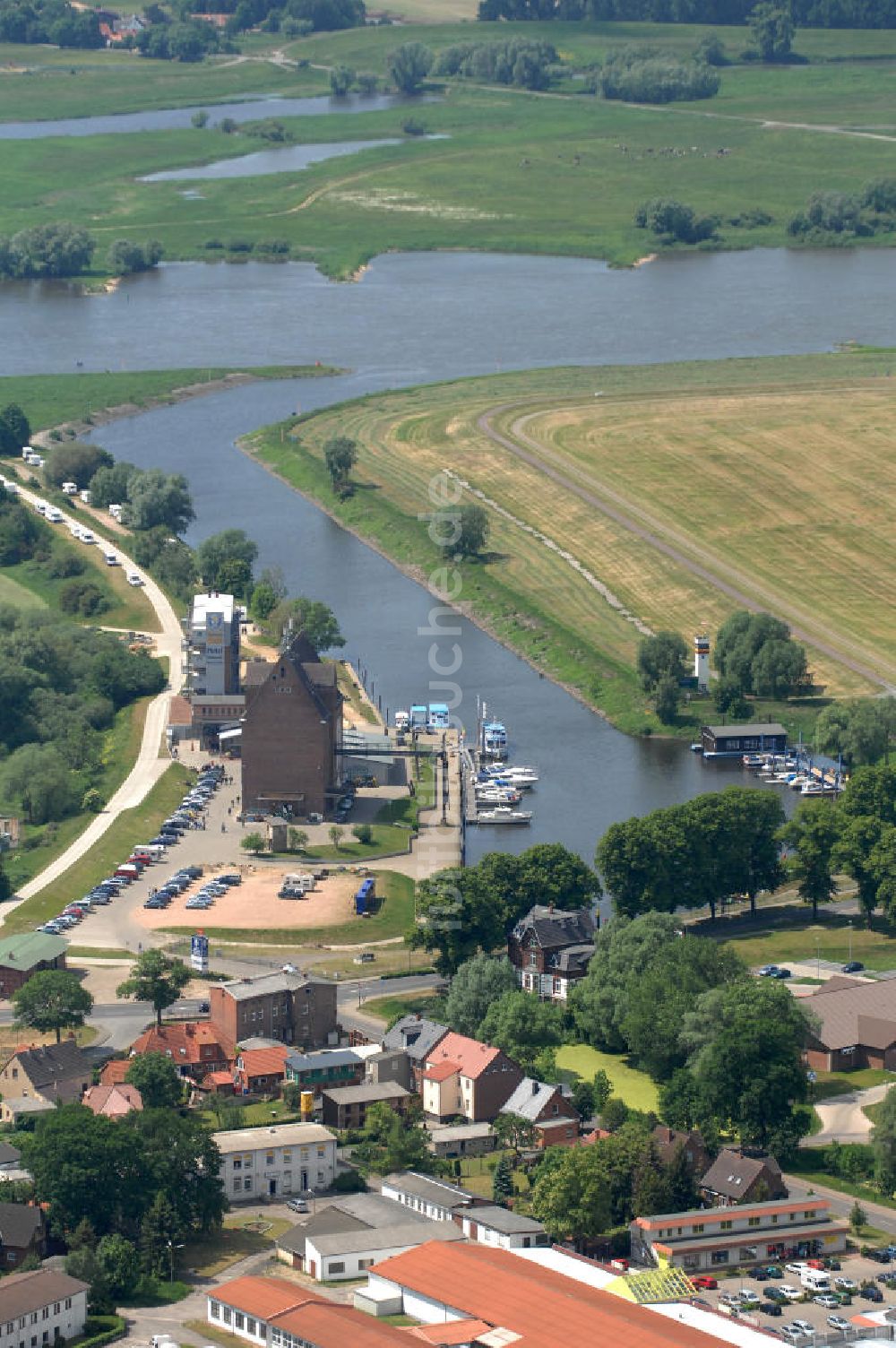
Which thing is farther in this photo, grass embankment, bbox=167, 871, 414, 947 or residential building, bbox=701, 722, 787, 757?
residential building, bbox=701, 722, 787, 757

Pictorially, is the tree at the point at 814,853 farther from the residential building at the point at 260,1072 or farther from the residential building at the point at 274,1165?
the residential building at the point at 274,1165

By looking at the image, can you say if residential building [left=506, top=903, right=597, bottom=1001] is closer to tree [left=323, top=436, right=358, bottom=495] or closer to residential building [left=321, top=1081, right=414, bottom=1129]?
residential building [left=321, top=1081, right=414, bottom=1129]

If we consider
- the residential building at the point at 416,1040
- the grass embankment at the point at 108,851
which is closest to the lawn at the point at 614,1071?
the residential building at the point at 416,1040

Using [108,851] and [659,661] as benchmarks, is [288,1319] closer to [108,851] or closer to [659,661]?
[108,851]

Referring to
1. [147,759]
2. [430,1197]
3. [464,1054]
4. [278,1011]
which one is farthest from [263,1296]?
[147,759]

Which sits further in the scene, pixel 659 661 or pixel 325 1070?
pixel 659 661

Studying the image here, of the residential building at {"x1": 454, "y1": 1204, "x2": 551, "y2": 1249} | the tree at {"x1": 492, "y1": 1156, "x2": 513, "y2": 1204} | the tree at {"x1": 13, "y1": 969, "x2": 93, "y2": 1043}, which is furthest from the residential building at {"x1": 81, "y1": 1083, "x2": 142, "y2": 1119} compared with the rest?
the residential building at {"x1": 454, "y1": 1204, "x2": 551, "y2": 1249}
